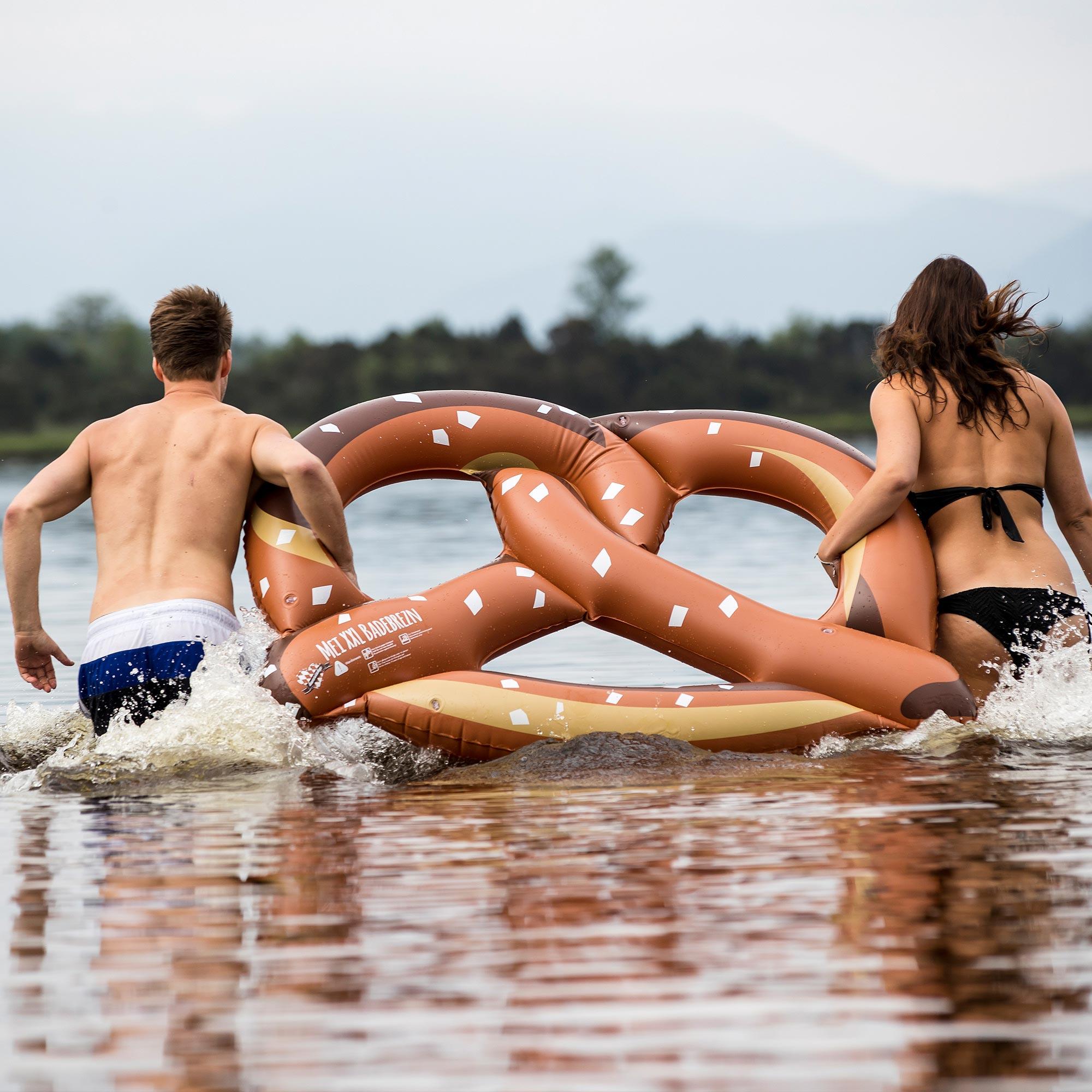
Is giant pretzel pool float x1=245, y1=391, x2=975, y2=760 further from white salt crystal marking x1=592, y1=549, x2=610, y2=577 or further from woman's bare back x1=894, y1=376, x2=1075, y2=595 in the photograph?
woman's bare back x1=894, y1=376, x2=1075, y2=595

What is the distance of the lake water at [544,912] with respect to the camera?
2.28 meters

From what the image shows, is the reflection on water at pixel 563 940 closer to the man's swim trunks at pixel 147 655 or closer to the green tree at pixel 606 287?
the man's swim trunks at pixel 147 655

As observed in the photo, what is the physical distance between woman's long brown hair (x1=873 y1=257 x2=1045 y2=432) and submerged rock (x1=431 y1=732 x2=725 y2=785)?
1460 mm

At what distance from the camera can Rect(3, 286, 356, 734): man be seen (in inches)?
184

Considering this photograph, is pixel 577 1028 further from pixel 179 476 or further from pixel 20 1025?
pixel 179 476

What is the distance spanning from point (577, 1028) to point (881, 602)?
9.69ft

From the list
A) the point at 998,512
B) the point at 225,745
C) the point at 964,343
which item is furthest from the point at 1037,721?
the point at 225,745

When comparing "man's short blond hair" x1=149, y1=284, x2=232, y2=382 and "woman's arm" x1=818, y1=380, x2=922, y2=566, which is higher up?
"man's short blond hair" x1=149, y1=284, x2=232, y2=382

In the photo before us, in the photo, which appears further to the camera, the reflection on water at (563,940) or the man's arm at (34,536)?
the man's arm at (34,536)

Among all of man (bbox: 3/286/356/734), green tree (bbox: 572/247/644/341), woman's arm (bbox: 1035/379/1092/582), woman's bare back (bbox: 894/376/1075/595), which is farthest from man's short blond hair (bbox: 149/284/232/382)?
green tree (bbox: 572/247/644/341)

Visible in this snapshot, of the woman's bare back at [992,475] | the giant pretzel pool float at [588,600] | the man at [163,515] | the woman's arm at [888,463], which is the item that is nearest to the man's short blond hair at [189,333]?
the man at [163,515]

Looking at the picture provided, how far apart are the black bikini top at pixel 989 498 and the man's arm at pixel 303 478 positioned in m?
1.97

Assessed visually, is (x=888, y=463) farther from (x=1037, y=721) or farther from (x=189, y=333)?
(x=189, y=333)

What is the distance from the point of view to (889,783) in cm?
421
